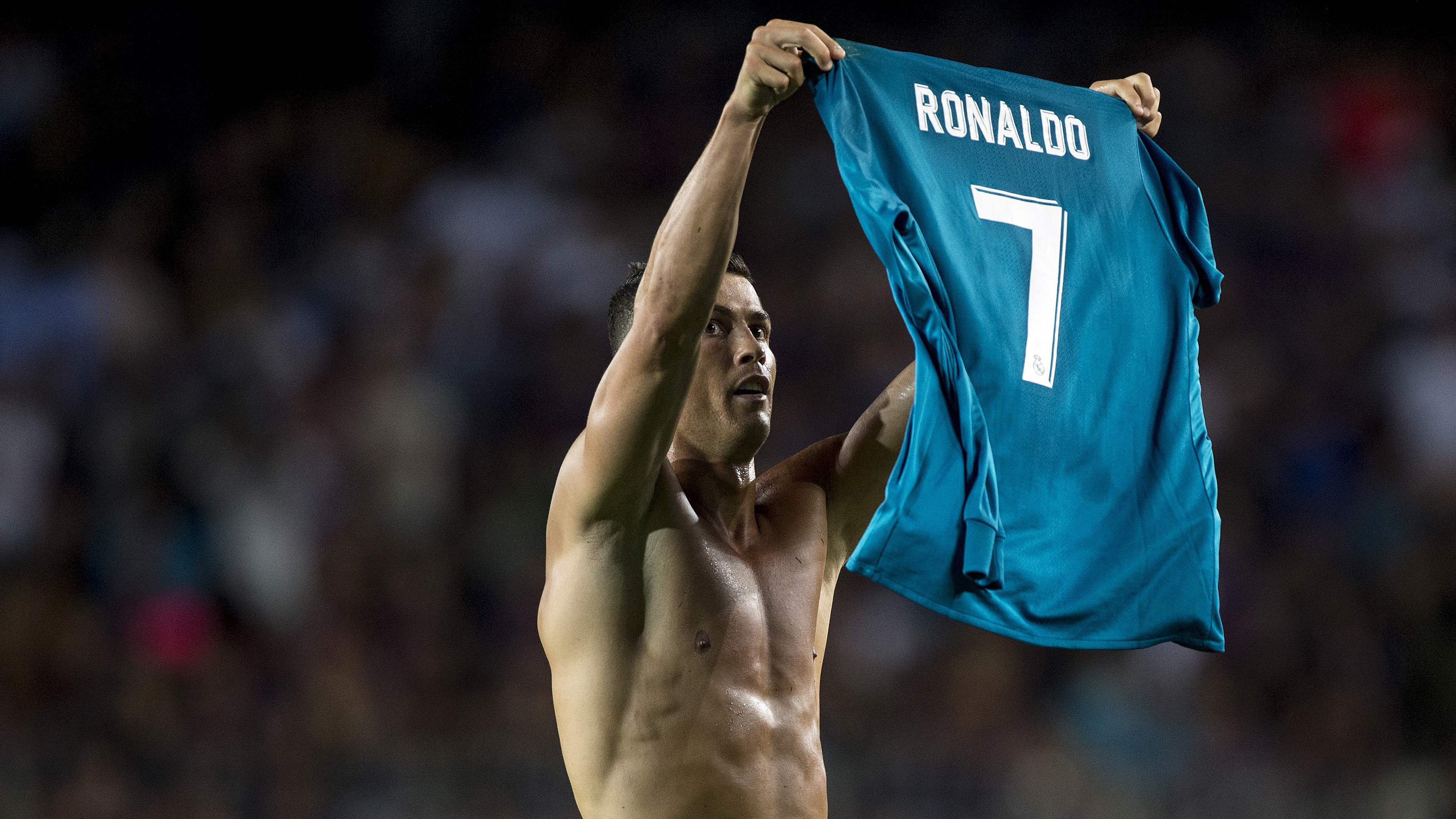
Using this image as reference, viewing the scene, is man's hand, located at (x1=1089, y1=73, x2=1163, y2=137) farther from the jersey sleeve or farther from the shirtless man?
the shirtless man

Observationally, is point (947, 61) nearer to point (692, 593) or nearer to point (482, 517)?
point (692, 593)

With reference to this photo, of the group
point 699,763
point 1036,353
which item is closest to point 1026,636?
point 1036,353

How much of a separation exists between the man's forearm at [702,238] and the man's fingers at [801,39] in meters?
0.14

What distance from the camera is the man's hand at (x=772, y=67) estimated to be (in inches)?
83.7

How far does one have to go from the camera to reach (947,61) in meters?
2.45

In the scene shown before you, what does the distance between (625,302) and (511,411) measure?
238 cm

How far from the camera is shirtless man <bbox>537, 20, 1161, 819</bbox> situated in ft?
7.00

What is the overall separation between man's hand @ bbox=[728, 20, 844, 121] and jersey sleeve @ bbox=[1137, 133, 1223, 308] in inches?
29.6

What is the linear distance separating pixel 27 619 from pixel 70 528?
1.05ft

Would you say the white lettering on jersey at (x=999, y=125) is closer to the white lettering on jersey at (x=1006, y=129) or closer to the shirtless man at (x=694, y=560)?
→ the white lettering on jersey at (x=1006, y=129)

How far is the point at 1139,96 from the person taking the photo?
267 cm

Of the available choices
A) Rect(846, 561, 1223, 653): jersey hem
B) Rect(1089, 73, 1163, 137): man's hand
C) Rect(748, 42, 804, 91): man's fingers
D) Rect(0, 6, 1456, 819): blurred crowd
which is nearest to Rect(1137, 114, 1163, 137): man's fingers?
Rect(1089, 73, 1163, 137): man's hand

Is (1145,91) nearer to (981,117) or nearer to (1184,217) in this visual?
(1184,217)

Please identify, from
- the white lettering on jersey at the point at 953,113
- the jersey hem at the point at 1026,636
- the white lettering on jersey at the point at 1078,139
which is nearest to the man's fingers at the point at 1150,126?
the white lettering on jersey at the point at 1078,139
